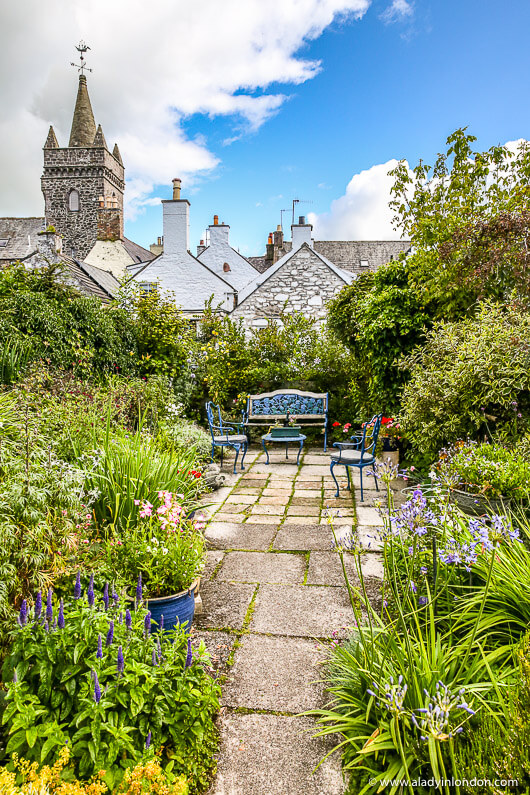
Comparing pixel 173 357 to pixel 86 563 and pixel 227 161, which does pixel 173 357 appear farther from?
pixel 86 563

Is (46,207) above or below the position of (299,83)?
above

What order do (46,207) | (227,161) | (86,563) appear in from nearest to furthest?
(86,563), (227,161), (46,207)

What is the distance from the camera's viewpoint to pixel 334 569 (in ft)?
11.9

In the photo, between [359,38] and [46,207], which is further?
[46,207]

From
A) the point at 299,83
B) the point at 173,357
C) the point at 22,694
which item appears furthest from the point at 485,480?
the point at 299,83

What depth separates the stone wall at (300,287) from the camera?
1303 cm

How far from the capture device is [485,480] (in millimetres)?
3355

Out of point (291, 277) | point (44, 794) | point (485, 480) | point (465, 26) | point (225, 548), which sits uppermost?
point (465, 26)

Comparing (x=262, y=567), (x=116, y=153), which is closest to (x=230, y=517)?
(x=262, y=567)

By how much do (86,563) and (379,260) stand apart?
25952 millimetres

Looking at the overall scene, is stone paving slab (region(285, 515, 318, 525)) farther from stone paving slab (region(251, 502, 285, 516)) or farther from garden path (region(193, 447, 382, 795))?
stone paving slab (region(251, 502, 285, 516))

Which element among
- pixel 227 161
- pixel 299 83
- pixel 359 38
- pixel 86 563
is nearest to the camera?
pixel 86 563

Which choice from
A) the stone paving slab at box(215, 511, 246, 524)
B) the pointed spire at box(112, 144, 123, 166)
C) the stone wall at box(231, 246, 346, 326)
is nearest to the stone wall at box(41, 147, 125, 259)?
the pointed spire at box(112, 144, 123, 166)

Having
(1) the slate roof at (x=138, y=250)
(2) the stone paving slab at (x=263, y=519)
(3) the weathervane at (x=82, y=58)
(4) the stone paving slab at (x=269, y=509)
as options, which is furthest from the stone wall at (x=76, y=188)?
(2) the stone paving slab at (x=263, y=519)
